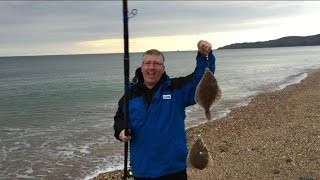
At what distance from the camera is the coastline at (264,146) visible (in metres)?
10.4

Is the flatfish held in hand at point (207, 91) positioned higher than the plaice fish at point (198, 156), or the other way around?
the flatfish held in hand at point (207, 91)

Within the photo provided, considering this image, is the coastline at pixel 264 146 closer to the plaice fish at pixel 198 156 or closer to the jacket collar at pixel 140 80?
the plaice fish at pixel 198 156

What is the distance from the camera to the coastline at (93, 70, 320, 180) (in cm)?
1040

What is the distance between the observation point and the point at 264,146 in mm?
13055

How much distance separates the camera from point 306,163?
34.9 ft

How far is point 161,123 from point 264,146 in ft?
30.0

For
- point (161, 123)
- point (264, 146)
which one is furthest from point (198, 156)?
point (264, 146)

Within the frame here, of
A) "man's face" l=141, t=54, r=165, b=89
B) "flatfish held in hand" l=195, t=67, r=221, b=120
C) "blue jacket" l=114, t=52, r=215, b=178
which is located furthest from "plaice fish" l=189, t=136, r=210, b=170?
"man's face" l=141, t=54, r=165, b=89

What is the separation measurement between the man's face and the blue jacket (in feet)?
0.35

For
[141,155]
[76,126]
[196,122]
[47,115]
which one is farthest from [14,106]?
[141,155]

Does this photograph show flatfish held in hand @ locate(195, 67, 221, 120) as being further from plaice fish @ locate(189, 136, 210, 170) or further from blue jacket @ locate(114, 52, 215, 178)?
plaice fish @ locate(189, 136, 210, 170)

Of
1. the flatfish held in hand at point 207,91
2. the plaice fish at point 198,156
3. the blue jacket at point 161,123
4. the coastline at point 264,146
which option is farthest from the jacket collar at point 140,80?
the coastline at point 264,146

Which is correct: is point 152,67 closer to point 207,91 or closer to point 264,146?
point 207,91

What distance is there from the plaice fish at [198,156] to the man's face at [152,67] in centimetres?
95
